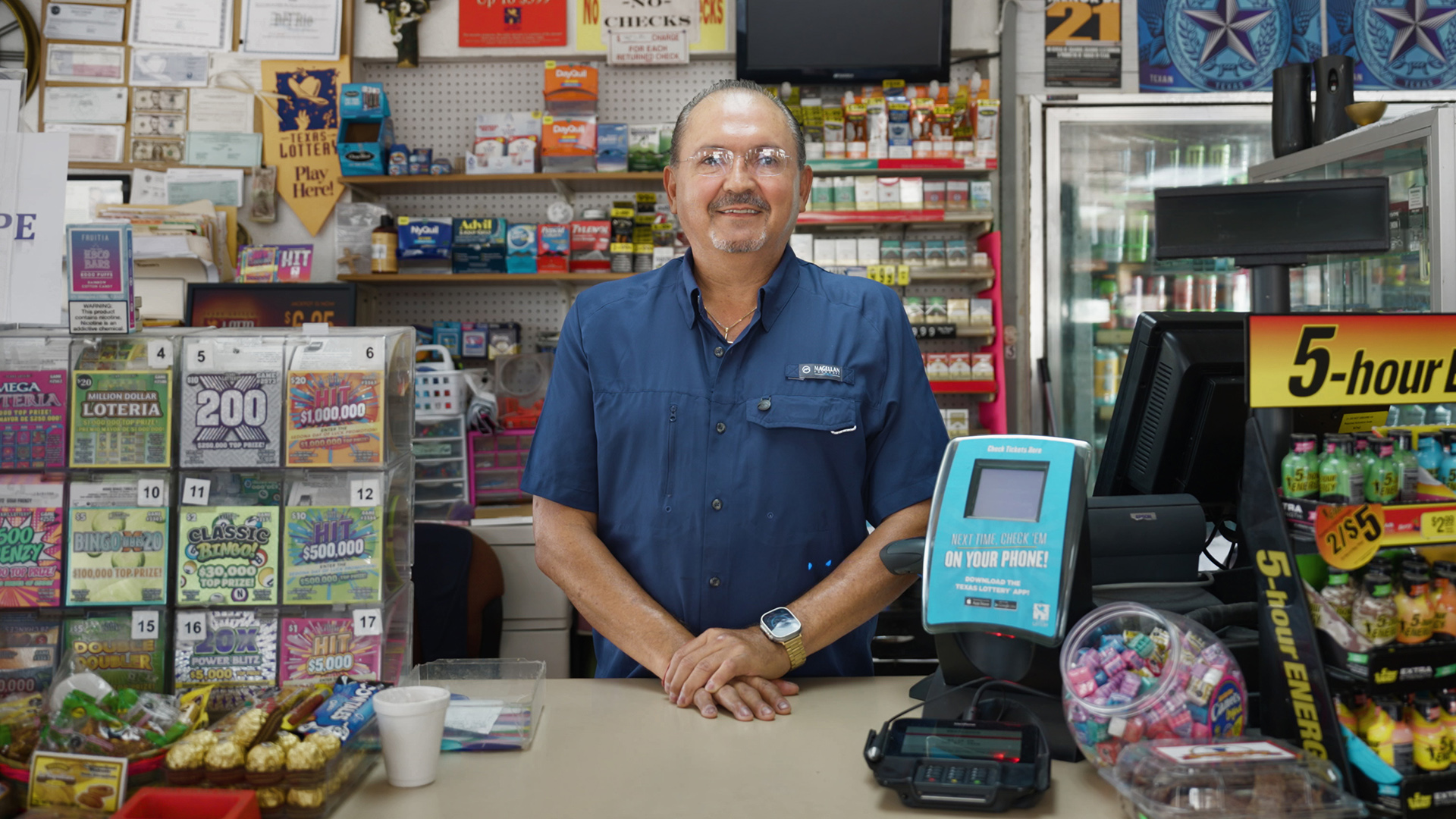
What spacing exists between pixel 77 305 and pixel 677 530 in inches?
38.5

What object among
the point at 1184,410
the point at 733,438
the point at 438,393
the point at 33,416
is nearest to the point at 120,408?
the point at 33,416

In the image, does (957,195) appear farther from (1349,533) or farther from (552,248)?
(1349,533)

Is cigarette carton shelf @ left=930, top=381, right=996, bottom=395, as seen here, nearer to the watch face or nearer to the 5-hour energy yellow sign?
the watch face

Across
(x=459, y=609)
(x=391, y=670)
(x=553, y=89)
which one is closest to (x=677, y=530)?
(x=391, y=670)

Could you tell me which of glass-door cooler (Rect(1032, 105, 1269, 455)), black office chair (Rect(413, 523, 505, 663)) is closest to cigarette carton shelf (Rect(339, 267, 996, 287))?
glass-door cooler (Rect(1032, 105, 1269, 455))

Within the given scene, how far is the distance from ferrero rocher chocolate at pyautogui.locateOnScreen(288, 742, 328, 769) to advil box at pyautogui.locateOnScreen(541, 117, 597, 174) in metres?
3.37

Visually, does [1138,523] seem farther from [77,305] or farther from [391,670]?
[77,305]

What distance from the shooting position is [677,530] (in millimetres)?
1622

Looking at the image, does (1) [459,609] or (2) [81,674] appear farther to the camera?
(1) [459,609]

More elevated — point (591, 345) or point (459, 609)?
point (591, 345)

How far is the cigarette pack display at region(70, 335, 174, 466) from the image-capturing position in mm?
1415

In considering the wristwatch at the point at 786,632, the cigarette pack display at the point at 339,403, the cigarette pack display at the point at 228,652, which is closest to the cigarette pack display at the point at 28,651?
the cigarette pack display at the point at 228,652

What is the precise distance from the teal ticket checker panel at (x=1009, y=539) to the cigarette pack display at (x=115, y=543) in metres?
1.13

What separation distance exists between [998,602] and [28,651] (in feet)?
4.55
